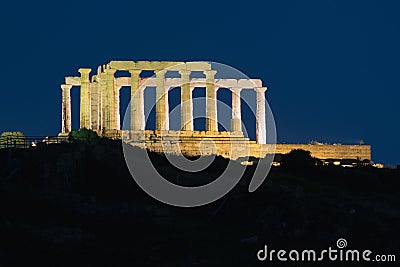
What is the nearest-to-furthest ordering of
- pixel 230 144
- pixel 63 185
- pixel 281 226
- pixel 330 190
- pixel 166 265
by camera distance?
pixel 166 265 → pixel 281 226 → pixel 63 185 → pixel 330 190 → pixel 230 144

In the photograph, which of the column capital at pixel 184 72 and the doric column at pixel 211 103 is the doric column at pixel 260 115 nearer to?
the doric column at pixel 211 103

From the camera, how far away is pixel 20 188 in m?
37.6

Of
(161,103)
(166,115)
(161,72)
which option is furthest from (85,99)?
(161,72)

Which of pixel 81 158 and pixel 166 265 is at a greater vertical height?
pixel 81 158

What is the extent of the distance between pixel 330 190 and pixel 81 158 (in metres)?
13.0

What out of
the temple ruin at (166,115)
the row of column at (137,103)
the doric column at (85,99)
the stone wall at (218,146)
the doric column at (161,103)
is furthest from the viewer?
the doric column at (85,99)

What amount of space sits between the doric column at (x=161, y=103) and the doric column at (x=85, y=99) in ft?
18.2

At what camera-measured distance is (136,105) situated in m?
67.7

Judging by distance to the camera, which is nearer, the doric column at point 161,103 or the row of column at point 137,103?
the row of column at point 137,103

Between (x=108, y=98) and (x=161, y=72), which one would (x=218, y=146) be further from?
(x=108, y=98)

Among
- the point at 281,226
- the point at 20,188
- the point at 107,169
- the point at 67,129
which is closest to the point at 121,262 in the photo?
the point at 281,226

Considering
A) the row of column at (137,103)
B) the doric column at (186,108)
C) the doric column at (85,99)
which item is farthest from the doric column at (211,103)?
the doric column at (85,99)

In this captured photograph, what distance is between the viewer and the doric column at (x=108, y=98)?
65250 millimetres

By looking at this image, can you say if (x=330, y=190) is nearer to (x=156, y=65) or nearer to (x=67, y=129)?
(x=156, y=65)
